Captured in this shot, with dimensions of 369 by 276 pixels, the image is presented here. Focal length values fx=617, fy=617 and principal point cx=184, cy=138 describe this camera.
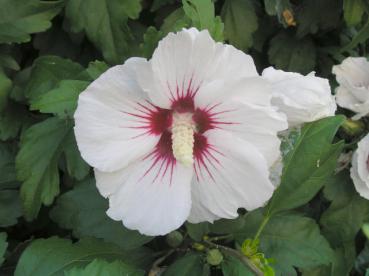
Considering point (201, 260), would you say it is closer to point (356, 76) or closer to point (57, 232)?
point (57, 232)

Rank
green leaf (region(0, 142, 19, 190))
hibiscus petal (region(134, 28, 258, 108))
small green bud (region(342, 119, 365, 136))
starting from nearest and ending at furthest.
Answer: hibiscus petal (region(134, 28, 258, 108)), green leaf (region(0, 142, 19, 190)), small green bud (region(342, 119, 365, 136))

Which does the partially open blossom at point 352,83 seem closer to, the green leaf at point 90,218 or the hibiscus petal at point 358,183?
the hibiscus petal at point 358,183

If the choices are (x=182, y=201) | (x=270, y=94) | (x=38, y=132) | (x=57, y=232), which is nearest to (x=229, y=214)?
(x=182, y=201)

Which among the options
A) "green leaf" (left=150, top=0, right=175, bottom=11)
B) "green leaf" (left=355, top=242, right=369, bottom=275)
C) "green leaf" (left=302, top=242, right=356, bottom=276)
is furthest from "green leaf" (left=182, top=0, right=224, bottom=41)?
"green leaf" (left=355, top=242, right=369, bottom=275)

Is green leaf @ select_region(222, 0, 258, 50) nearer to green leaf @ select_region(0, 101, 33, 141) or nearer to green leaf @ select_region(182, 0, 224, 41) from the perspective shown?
green leaf @ select_region(182, 0, 224, 41)

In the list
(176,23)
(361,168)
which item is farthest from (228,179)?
(361,168)

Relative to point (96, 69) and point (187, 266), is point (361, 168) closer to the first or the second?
point (187, 266)

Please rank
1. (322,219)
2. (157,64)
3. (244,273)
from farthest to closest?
(322,219) → (244,273) → (157,64)
